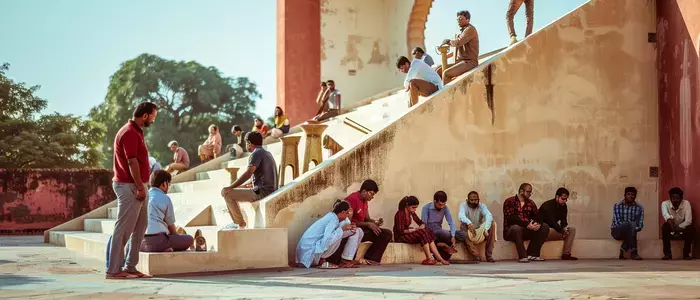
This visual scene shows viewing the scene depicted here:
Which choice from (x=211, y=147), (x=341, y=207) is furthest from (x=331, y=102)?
(x=341, y=207)

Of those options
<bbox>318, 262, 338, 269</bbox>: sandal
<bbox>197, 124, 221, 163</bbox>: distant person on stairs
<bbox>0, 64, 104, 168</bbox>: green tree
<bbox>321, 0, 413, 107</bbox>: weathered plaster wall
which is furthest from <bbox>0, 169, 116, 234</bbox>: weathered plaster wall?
<bbox>318, 262, 338, 269</bbox>: sandal

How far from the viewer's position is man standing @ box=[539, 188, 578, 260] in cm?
1187

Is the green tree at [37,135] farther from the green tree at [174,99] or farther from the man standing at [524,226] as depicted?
the man standing at [524,226]

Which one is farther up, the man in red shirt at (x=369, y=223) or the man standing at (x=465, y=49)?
the man standing at (x=465, y=49)

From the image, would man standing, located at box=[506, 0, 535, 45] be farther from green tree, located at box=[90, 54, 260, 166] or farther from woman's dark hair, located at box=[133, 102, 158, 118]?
green tree, located at box=[90, 54, 260, 166]

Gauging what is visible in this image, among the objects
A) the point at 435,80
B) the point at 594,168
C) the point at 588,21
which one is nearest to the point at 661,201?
the point at 594,168

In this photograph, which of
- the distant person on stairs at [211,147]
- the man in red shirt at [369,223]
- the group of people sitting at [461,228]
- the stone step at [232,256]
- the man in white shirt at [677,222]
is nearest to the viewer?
the stone step at [232,256]

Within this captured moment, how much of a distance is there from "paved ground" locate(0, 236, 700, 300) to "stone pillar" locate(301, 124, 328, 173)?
7.22 feet

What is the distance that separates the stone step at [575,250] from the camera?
11.2 m

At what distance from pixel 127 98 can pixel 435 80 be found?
→ 3461 cm

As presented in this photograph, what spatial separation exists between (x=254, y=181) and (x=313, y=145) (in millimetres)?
1504

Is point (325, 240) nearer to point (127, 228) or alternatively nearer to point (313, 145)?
point (313, 145)

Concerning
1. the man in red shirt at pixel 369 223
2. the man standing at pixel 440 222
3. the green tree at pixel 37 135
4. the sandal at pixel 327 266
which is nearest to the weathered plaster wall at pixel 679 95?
the man standing at pixel 440 222

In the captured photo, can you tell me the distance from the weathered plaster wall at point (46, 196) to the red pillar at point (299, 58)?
14.8 feet
